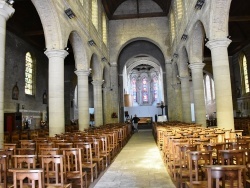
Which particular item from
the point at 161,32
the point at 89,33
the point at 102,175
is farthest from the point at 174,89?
the point at 102,175

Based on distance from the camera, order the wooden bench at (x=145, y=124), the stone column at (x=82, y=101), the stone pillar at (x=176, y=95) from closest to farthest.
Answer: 1. the stone column at (x=82, y=101)
2. the stone pillar at (x=176, y=95)
3. the wooden bench at (x=145, y=124)

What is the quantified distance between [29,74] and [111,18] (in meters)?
10.8

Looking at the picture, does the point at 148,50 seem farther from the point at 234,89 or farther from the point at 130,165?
the point at 130,165

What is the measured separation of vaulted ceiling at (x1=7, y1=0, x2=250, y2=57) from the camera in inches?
656

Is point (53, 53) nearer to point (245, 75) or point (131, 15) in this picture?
point (131, 15)

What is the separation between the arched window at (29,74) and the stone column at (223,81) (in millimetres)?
14663

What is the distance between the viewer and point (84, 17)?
53.1 ft

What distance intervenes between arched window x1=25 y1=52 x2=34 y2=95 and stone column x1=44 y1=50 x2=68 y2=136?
378 inches

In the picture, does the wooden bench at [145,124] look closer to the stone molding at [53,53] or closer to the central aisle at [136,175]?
the stone molding at [53,53]

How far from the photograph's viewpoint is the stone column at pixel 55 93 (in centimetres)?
1098

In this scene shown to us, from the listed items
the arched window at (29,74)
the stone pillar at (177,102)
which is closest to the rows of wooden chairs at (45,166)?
the arched window at (29,74)

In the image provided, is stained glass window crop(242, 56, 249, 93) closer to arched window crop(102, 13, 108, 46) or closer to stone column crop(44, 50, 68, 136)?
arched window crop(102, 13, 108, 46)

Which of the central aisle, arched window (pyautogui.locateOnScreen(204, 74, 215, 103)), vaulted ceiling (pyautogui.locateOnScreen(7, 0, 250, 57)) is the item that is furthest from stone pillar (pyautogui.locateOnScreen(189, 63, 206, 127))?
arched window (pyautogui.locateOnScreen(204, 74, 215, 103))

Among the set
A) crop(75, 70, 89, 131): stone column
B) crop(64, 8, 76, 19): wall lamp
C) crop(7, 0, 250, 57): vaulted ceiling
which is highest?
crop(7, 0, 250, 57): vaulted ceiling
